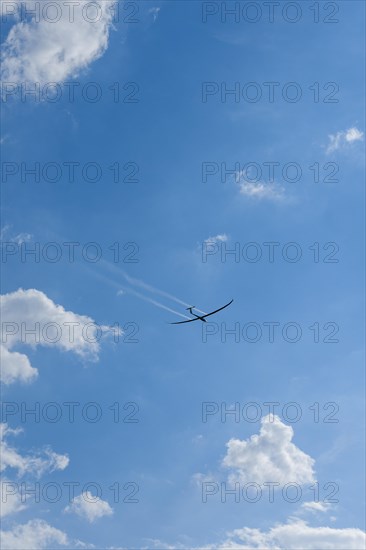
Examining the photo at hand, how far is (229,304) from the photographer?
134 metres

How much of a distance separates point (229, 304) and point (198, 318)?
6771 mm

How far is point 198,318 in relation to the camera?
13412 cm
